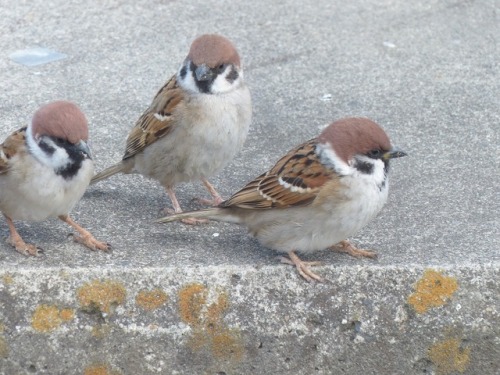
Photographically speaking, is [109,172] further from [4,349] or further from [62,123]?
[4,349]

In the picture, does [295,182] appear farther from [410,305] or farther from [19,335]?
[19,335]

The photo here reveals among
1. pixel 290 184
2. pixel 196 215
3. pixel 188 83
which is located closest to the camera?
pixel 290 184

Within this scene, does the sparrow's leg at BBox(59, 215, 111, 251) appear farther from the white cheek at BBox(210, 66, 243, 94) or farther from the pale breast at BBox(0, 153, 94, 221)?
the white cheek at BBox(210, 66, 243, 94)

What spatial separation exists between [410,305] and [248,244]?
27.5 inches

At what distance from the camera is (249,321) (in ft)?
10.7

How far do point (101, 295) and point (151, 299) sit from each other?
6.7 inches

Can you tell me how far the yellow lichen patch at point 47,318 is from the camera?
3174 mm

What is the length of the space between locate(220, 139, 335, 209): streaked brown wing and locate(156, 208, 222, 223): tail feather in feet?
0.14

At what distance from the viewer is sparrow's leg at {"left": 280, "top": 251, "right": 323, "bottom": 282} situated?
3.32 metres

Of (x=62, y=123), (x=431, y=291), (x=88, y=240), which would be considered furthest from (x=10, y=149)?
(x=431, y=291)

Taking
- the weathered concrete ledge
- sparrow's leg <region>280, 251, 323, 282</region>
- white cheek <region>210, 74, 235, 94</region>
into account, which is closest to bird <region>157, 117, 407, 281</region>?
sparrow's leg <region>280, 251, 323, 282</region>

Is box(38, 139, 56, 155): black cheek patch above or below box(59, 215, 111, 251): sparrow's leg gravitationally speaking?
above

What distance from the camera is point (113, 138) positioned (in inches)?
181

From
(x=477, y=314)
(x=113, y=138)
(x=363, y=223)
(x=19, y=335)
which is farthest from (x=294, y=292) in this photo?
(x=113, y=138)
